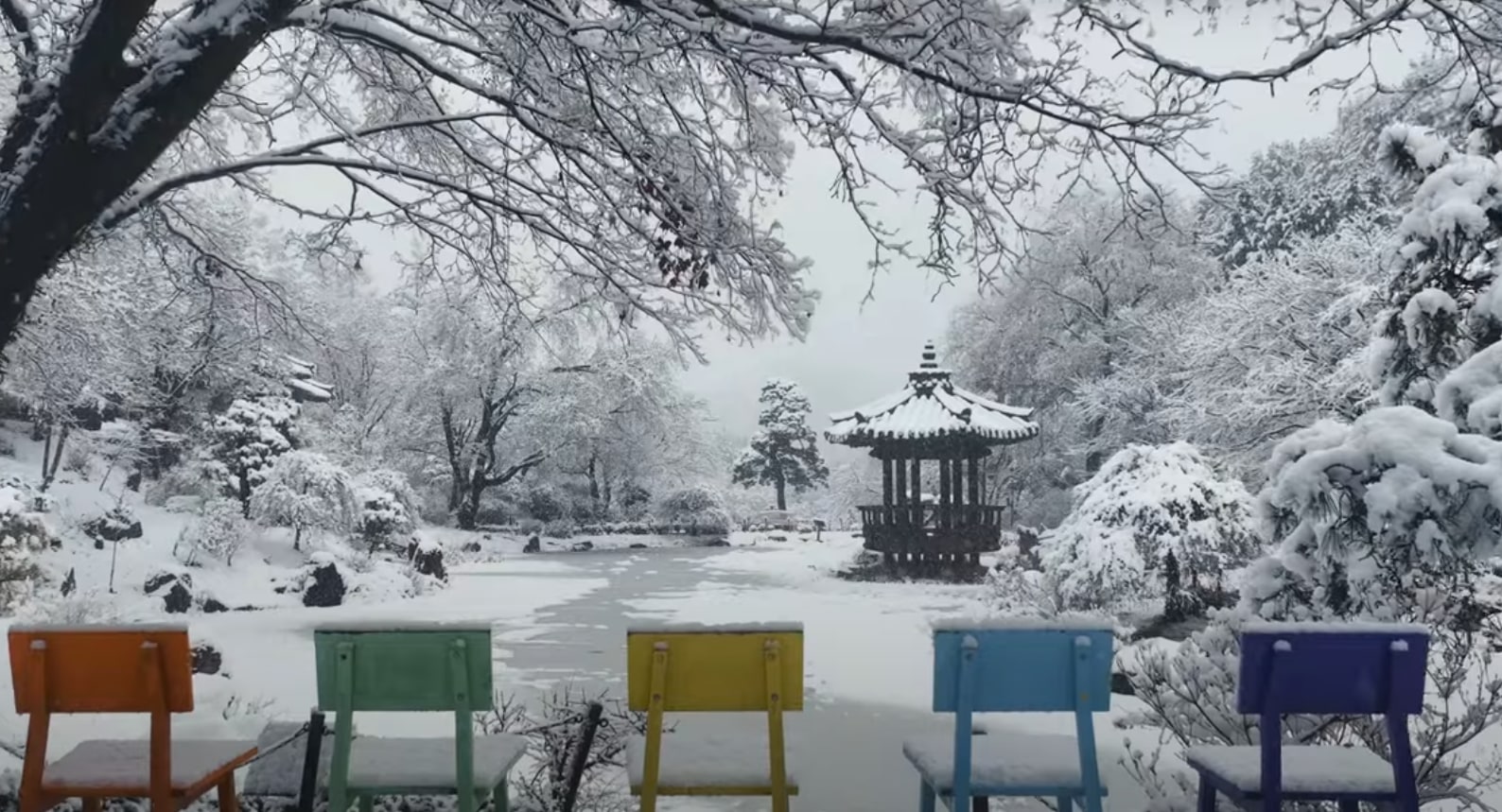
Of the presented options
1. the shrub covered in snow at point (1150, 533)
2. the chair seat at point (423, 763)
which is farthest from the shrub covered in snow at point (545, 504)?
the chair seat at point (423, 763)

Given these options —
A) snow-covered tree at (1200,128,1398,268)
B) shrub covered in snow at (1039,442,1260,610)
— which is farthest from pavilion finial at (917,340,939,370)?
shrub covered in snow at (1039,442,1260,610)

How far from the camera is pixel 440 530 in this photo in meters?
26.2

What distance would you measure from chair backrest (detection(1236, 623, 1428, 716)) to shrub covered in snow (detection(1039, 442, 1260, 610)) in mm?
7327

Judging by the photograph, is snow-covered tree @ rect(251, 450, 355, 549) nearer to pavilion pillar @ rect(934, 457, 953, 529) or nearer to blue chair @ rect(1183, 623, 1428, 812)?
pavilion pillar @ rect(934, 457, 953, 529)

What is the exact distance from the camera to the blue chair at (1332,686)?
2479 mm

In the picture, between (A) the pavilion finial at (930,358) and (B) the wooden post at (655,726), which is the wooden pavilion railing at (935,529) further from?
(B) the wooden post at (655,726)

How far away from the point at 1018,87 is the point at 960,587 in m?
13.0

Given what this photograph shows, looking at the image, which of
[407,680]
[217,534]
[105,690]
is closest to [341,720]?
[407,680]

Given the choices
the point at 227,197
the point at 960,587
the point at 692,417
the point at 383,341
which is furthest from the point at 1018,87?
the point at 692,417

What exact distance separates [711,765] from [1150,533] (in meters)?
7.96

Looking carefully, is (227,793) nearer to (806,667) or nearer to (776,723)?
(776,723)

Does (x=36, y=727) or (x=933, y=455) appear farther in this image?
(x=933, y=455)

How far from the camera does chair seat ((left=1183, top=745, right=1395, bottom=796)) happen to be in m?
2.57

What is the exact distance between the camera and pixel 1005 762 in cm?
270
